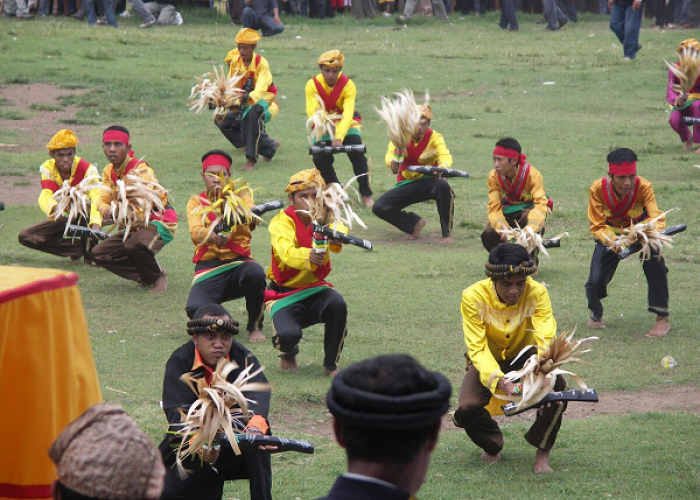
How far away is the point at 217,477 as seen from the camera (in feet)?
16.3

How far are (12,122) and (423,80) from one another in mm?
7126

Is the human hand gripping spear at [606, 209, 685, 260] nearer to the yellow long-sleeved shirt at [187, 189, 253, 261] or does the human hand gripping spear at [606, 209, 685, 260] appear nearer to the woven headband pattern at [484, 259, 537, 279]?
the woven headband pattern at [484, 259, 537, 279]

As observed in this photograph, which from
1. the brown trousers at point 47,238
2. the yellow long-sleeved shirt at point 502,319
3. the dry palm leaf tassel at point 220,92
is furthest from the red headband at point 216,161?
the dry palm leaf tassel at point 220,92

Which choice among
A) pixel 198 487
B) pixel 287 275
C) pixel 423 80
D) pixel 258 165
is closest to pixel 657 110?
pixel 423 80

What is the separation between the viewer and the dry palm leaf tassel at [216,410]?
15.7 feet

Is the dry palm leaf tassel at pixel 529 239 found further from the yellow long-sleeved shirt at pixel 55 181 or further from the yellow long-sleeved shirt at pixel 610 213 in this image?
the yellow long-sleeved shirt at pixel 55 181

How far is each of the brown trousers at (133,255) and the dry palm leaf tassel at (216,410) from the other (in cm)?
→ 427

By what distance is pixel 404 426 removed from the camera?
8.11ft

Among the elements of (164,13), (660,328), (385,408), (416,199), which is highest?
(385,408)

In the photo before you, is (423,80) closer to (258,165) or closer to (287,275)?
(258,165)

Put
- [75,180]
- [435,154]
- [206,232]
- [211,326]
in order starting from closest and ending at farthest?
[211,326] < [206,232] < [75,180] < [435,154]

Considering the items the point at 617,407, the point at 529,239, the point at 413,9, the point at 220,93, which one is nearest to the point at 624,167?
the point at 529,239

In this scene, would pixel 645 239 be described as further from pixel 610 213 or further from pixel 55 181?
pixel 55 181

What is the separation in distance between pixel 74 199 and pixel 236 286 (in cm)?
240
